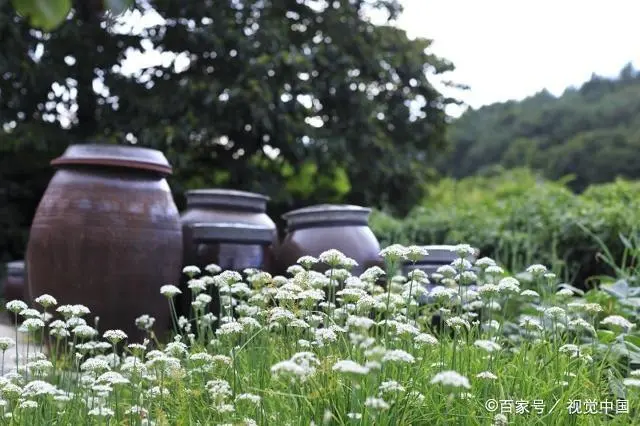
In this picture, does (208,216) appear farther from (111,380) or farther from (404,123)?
(404,123)

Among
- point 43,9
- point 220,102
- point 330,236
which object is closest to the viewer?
point 43,9

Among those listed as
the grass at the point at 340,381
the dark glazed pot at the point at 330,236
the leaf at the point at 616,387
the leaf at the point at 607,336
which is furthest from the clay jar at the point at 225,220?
the leaf at the point at 616,387

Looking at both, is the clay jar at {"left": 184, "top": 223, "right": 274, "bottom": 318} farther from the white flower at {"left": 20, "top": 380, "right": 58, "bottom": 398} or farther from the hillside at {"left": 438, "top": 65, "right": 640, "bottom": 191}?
the hillside at {"left": 438, "top": 65, "right": 640, "bottom": 191}

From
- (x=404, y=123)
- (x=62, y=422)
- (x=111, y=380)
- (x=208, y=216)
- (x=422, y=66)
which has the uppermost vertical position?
(x=422, y=66)

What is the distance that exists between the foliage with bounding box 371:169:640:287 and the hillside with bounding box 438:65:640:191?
51.5ft

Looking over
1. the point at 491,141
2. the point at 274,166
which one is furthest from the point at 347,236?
the point at 491,141

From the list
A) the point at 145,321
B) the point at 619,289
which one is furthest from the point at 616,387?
the point at 145,321

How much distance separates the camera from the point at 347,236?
4.54 meters

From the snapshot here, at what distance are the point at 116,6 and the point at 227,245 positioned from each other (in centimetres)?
370

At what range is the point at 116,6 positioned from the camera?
2.05 feet

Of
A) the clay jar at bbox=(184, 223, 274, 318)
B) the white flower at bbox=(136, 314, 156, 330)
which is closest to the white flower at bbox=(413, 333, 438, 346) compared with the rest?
the white flower at bbox=(136, 314, 156, 330)

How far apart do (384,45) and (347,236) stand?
644cm

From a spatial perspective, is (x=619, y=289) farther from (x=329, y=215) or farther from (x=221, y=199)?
(x=221, y=199)

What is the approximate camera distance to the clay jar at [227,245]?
14.0 ft
